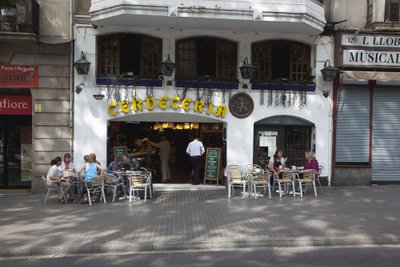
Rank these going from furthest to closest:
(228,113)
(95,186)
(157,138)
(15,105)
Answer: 1. (157,138)
2. (228,113)
3. (15,105)
4. (95,186)

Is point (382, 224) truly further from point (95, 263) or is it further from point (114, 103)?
point (114, 103)

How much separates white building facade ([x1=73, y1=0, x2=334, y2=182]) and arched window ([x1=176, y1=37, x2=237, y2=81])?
0.03m

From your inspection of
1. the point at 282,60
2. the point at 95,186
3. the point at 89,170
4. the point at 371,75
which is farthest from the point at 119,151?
the point at 371,75

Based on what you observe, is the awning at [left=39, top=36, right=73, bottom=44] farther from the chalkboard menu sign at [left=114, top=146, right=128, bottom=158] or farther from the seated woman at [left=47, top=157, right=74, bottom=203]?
the seated woman at [left=47, top=157, right=74, bottom=203]

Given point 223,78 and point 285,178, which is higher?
point 223,78

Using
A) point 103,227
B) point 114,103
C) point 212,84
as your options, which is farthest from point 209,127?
point 103,227

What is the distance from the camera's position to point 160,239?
25.6 ft

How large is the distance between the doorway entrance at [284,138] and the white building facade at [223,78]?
1.4 inches

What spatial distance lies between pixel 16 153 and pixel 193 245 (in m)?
8.84

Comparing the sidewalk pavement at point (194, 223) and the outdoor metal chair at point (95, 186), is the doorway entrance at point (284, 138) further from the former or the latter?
the outdoor metal chair at point (95, 186)

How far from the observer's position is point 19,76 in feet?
43.7

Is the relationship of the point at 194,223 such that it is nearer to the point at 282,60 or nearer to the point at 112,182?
the point at 112,182

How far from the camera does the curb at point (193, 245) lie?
7.28 meters

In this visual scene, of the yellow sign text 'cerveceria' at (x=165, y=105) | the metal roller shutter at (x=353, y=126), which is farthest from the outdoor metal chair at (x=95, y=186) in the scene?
the metal roller shutter at (x=353, y=126)
